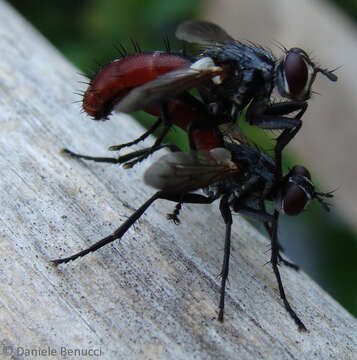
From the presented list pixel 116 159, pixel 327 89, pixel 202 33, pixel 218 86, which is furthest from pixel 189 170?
pixel 327 89

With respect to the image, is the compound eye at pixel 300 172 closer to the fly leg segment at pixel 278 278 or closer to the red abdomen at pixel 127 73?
the fly leg segment at pixel 278 278

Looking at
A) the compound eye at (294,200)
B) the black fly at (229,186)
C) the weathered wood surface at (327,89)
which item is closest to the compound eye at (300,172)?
the black fly at (229,186)

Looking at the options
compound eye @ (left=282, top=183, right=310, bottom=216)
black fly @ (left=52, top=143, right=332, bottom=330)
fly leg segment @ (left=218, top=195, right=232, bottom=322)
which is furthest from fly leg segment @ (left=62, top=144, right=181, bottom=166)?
compound eye @ (left=282, top=183, right=310, bottom=216)

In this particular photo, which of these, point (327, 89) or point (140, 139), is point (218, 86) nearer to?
point (140, 139)

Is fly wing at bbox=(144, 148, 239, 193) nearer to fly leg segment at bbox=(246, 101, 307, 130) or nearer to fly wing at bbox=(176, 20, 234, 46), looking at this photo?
fly leg segment at bbox=(246, 101, 307, 130)

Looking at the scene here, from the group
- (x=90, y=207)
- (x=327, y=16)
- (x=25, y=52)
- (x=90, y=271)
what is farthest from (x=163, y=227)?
(x=327, y=16)
